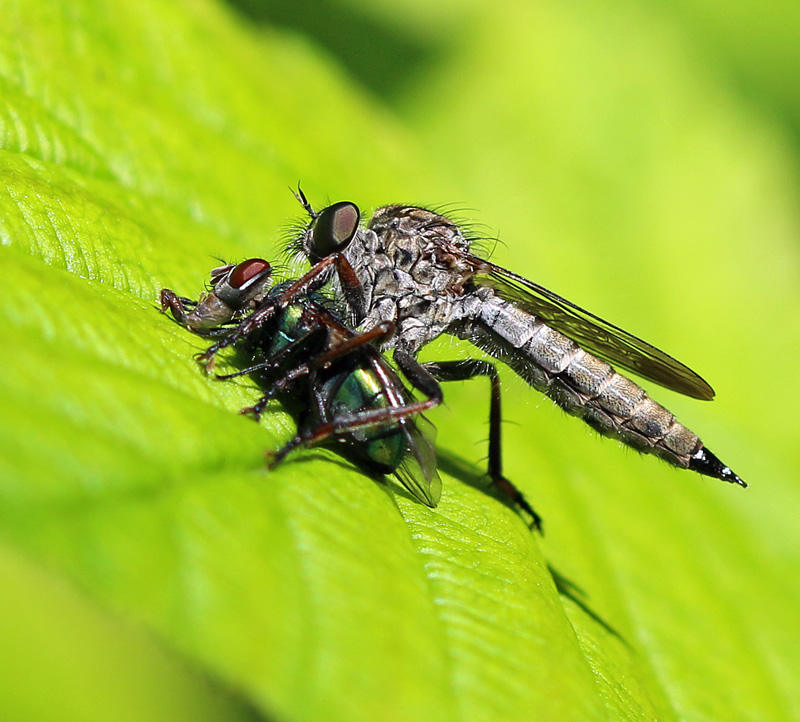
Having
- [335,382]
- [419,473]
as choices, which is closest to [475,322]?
[335,382]

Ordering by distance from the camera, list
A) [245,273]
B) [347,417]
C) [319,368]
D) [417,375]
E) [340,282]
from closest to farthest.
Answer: [347,417] < [319,368] < [245,273] < [417,375] < [340,282]

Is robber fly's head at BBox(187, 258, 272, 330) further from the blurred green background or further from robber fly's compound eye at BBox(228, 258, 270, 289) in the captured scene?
the blurred green background

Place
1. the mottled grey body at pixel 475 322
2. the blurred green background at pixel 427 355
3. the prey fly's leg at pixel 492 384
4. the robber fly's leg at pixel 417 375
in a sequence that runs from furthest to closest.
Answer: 1. the mottled grey body at pixel 475 322
2. the prey fly's leg at pixel 492 384
3. the robber fly's leg at pixel 417 375
4. the blurred green background at pixel 427 355

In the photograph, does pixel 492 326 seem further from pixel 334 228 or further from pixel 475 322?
pixel 334 228

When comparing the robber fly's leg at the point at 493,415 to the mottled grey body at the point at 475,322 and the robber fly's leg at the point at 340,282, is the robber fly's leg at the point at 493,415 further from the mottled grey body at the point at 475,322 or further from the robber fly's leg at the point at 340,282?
the robber fly's leg at the point at 340,282

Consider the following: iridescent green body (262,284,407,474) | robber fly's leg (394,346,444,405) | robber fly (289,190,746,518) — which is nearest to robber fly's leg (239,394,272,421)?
iridescent green body (262,284,407,474)

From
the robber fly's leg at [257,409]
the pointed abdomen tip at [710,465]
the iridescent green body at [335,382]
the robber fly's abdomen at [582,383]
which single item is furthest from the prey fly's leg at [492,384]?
the robber fly's leg at [257,409]
